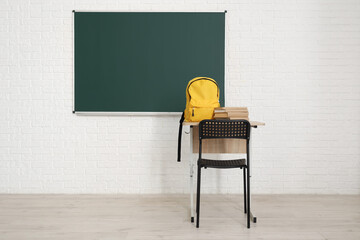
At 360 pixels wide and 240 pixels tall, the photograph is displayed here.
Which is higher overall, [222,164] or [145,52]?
[145,52]

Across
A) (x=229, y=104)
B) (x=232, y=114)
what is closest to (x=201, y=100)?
(x=232, y=114)

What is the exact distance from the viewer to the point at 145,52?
3.22 metres

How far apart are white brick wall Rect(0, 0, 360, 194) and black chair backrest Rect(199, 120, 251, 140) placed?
1.01m

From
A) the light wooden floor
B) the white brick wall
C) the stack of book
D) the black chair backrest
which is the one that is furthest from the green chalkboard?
the light wooden floor

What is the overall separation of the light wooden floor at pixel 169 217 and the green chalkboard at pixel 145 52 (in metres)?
1.15

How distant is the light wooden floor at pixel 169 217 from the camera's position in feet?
7.26

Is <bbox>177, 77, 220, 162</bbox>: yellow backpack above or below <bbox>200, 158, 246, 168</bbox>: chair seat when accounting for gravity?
above

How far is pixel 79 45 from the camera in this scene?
3.22m

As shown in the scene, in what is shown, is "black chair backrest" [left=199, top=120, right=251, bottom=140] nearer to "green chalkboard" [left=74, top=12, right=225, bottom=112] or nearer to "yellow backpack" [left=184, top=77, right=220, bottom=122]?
"yellow backpack" [left=184, top=77, right=220, bottom=122]

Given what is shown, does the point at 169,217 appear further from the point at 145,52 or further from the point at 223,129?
the point at 145,52

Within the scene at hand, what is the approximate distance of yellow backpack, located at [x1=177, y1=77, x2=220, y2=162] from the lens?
2551 mm

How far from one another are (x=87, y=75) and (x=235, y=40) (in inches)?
68.8

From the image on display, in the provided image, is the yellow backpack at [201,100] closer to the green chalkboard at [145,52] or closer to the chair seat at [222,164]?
the chair seat at [222,164]

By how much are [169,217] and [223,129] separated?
3.22 feet
